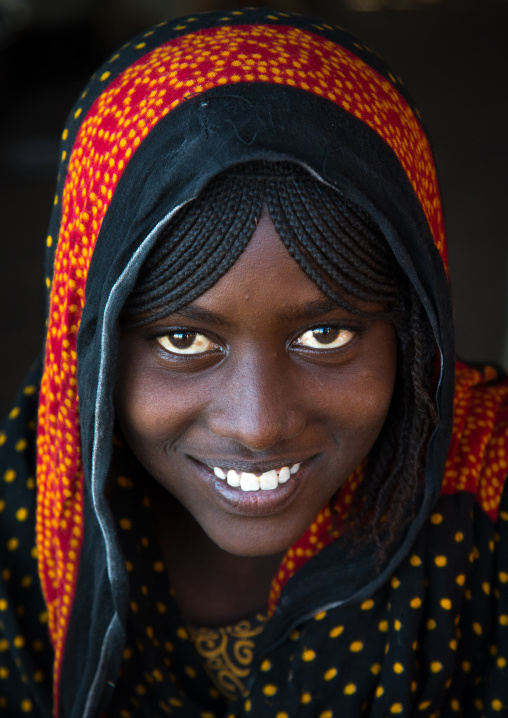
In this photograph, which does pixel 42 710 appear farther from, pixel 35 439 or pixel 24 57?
pixel 24 57

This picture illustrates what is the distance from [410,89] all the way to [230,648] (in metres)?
5.11

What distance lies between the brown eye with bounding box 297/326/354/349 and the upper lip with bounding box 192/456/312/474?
0.19 metres

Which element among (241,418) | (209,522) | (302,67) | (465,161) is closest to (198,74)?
(302,67)

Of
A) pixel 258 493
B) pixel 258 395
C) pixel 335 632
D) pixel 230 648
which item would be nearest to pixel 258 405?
pixel 258 395

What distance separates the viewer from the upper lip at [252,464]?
4.10ft

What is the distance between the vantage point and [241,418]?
3.82ft

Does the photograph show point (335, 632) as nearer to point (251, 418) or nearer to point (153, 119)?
point (251, 418)

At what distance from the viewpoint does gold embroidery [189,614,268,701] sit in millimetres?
1615

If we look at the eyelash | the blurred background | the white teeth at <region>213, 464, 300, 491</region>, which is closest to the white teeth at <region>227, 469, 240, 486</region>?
the white teeth at <region>213, 464, 300, 491</region>

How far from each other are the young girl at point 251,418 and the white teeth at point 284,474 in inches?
0.6

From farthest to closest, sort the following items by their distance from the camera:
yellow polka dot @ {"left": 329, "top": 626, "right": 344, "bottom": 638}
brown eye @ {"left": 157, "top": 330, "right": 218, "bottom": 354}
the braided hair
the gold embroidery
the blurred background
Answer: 1. the blurred background
2. the gold embroidery
3. yellow polka dot @ {"left": 329, "top": 626, "right": 344, "bottom": 638}
4. brown eye @ {"left": 157, "top": 330, "right": 218, "bottom": 354}
5. the braided hair

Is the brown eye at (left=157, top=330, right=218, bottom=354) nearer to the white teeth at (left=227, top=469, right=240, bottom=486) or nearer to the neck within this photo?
the white teeth at (left=227, top=469, right=240, bottom=486)

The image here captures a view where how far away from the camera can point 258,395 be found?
3.80ft

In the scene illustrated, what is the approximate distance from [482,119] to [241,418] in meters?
4.94
